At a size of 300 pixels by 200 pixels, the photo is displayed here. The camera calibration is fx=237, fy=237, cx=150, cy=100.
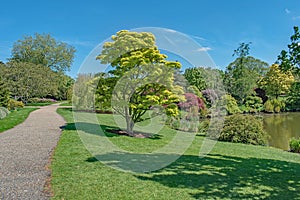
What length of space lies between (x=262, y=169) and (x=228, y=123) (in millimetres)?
5414

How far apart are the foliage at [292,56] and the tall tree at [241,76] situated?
2798 centimetres

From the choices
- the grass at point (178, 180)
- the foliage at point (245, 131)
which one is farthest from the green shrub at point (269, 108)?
the grass at point (178, 180)

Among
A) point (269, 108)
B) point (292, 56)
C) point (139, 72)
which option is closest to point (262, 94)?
point (269, 108)

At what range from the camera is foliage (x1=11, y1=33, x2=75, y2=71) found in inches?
1384

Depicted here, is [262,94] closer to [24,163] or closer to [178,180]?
[178,180]

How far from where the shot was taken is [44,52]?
36.3 metres

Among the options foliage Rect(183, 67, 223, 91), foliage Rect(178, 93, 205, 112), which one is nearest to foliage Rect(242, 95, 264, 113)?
foliage Rect(183, 67, 223, 91)

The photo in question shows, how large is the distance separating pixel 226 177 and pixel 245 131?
6.42 metres

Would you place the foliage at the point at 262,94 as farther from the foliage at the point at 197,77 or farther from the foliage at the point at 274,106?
the foliage at the point at 197,77

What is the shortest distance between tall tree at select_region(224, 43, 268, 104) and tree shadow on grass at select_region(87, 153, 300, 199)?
1038 inches

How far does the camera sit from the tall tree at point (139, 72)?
8320mm

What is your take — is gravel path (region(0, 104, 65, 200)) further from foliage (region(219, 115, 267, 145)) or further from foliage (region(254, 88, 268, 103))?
foliage (region(254, 88, 268, 103))


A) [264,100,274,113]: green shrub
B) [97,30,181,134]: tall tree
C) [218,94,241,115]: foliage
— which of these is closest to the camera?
[97,30,181,134]: tall tree

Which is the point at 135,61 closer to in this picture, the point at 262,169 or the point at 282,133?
the point at 262,169
